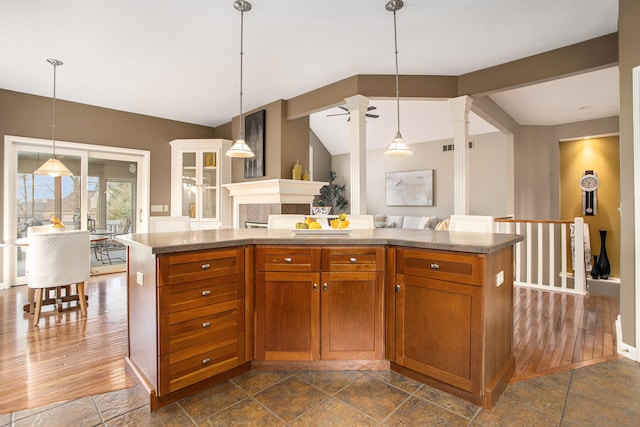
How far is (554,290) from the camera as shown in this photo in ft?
14.4

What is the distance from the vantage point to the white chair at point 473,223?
2787mm

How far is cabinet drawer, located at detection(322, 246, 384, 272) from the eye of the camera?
223cm

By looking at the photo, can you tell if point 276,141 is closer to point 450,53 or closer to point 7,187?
point 450,53

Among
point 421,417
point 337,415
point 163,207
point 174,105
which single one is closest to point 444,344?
point 421,417

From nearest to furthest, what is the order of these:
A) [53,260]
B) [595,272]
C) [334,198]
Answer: [53,260], [595,272], [334,198]

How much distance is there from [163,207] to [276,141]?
263 centimetres

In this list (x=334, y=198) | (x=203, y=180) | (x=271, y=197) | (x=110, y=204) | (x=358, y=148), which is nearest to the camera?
(x=358, y=148)

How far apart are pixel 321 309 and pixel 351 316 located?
8.2 inches

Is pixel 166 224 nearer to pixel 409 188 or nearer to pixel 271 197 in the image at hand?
pixel 271 197

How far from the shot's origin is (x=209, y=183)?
6.01 metres

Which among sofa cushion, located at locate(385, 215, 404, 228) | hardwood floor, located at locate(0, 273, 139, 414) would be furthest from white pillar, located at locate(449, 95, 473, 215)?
sofa cushion, located at locate(385, 215, 404, 228)

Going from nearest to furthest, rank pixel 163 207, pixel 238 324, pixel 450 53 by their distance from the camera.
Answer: pixel 238 324, pixel 450 53, pixel 163 207

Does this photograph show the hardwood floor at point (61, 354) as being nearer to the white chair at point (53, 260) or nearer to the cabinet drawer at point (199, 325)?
the white chair at point (53, 260)

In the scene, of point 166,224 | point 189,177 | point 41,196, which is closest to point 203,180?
point 189,177
